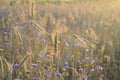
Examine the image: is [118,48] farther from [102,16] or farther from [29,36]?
[102,16]

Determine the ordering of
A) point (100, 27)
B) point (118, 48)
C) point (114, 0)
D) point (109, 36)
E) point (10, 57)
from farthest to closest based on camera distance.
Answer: point (114, 0), point (100, 27), point (109, 36), point (118, 48), point (10, 57)

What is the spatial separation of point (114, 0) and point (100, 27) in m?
4.06

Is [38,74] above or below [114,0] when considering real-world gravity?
below

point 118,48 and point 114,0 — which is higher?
point 114,0

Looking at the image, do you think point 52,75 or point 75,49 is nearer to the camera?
point 52,75

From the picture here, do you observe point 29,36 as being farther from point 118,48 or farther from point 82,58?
point 118,48

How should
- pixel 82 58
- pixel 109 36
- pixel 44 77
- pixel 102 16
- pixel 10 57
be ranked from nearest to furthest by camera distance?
1. pixel 44 77
2. pixel 10 57
3. pixel 82 58
4. pixel 109 36
5. pixel 102 16

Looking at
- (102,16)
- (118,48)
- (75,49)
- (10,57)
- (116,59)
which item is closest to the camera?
(10,57)

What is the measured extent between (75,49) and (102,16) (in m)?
2.45

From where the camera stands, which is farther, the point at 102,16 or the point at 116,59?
the point at 102,16

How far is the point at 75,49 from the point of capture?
251cm

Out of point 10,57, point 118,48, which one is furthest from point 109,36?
point 10,57

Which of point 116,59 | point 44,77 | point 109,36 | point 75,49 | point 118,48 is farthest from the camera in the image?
point 109,36

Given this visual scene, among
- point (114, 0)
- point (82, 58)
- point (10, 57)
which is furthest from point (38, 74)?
point (114, 0)
